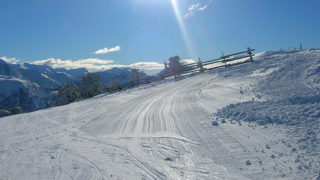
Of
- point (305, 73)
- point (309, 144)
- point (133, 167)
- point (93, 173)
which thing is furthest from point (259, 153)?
point (305, 73)

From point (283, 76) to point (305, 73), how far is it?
0.71 metres

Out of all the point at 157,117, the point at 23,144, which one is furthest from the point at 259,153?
the point at 23,144

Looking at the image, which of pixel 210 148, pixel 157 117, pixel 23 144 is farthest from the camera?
pixel 157 117

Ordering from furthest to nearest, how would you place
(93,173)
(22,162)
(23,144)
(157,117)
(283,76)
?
(283,76), (157,117), (23,144), (22,162), (93,173)

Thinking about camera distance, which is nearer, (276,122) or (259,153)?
(259,153)

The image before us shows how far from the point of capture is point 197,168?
9.85 ft

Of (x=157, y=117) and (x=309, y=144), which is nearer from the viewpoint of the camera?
(x=309, y=144)

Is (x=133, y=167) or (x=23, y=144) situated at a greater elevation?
(x=23, y=144)

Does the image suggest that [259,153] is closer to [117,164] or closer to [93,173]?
[117,164]

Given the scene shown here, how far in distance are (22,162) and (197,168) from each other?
12.9ft

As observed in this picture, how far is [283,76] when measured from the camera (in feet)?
24.6

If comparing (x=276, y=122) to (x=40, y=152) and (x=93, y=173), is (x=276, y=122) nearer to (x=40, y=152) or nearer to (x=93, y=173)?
(x=93, y=173)

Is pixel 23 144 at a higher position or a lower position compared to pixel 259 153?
higher

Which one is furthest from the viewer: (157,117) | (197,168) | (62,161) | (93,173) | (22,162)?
(157,117)
